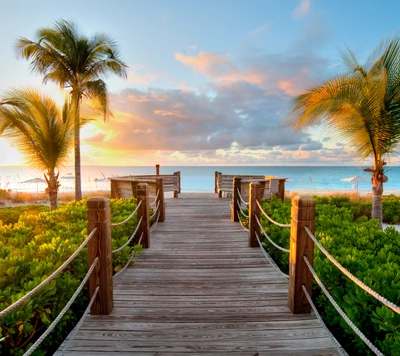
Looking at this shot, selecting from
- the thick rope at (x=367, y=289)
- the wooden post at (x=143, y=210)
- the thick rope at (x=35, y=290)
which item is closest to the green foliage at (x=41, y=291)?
the thick rope at (x=35, y=290)

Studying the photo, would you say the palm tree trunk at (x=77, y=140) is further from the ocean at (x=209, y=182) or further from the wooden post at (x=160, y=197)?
the wooden post at (x=160, y=197)

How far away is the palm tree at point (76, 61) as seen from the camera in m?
11.4

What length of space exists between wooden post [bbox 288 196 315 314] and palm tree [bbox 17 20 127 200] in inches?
407

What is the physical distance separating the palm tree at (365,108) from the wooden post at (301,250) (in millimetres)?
5981

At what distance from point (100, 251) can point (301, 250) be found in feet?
7.40

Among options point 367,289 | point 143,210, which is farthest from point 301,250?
point 143,210

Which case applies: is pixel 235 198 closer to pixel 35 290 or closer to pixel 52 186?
pixel 35 290

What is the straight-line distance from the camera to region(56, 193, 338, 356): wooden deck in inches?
94.0

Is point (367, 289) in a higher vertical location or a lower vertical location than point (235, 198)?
lower

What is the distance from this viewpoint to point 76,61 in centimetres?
1195

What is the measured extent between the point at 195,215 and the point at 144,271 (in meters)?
4.54

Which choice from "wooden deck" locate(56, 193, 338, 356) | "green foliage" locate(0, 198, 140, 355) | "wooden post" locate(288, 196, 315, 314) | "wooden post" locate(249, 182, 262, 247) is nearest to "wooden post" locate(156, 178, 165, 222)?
"wooden deck" locate(56, 193, 338, 356)

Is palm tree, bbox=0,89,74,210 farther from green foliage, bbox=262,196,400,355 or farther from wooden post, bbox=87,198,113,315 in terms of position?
green foliage, bbox=262,196,400,355

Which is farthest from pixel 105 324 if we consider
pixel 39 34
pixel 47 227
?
pixel 39 34
